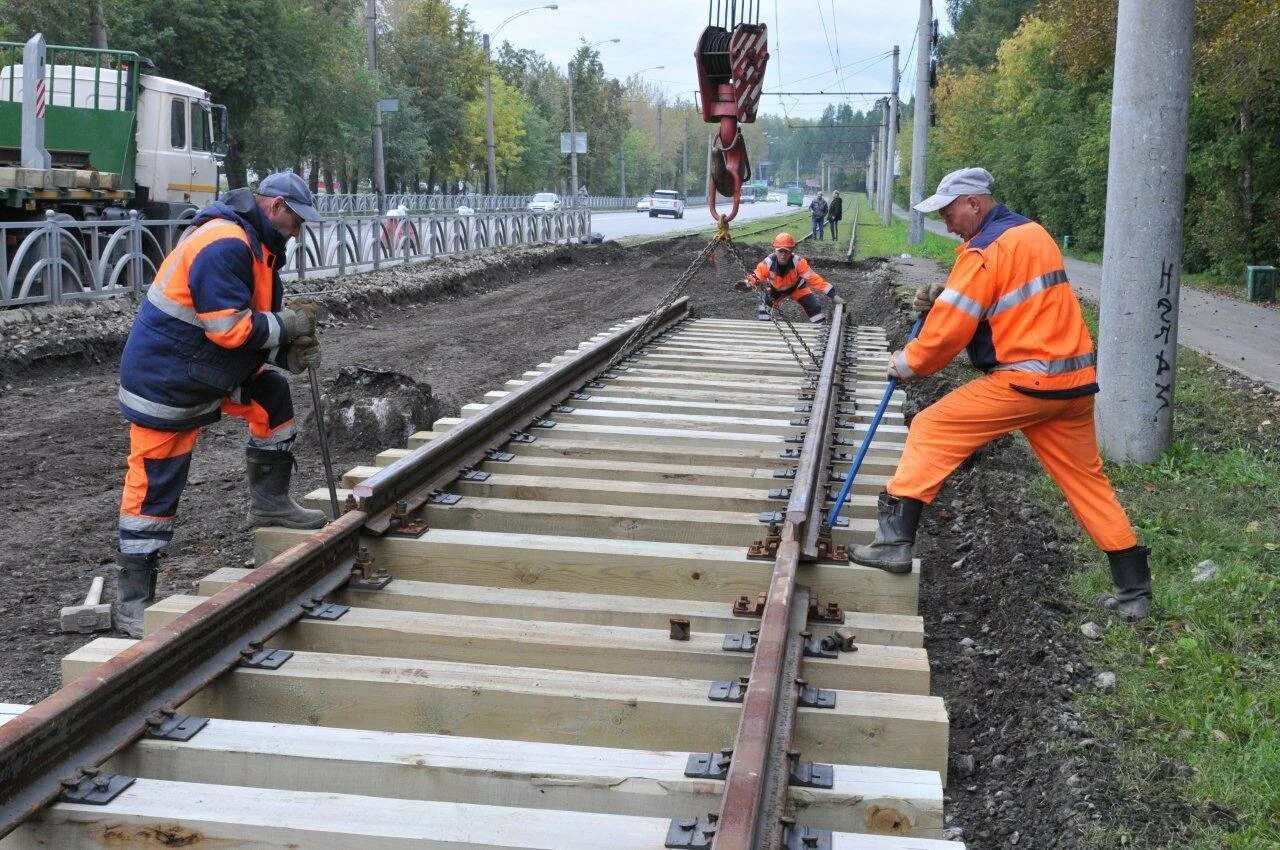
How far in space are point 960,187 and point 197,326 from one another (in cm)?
315

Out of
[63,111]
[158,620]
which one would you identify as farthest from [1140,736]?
[63,111]

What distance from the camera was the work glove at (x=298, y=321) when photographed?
17.7 ft

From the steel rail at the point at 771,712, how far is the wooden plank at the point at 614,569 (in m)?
0.22

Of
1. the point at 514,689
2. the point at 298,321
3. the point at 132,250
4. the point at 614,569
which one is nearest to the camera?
the point at 514,689

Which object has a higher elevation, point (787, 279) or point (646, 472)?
point (787, 279)

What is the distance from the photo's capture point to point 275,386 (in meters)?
5.79

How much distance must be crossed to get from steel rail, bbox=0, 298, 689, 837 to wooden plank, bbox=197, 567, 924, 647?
9.7 inches

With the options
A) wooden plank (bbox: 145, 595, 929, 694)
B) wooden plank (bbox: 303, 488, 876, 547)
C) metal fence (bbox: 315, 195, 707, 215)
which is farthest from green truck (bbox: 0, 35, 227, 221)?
metal fence (bbox: 315, 195, 707, 215)

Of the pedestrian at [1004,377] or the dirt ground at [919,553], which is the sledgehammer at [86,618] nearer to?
the dirt ground at [919,553]

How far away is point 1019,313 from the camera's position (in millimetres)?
5059

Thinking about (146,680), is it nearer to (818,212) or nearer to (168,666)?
(168,666)

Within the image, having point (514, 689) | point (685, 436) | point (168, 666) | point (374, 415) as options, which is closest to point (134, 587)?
point (168, 666)

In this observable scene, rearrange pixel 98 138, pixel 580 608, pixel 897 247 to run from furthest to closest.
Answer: pixel 897 247 < pixel 98 138 < pixel 580 608

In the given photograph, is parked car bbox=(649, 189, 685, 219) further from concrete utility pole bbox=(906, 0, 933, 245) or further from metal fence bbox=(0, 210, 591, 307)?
metal fence bbox=(0, 210, 591, 307)
